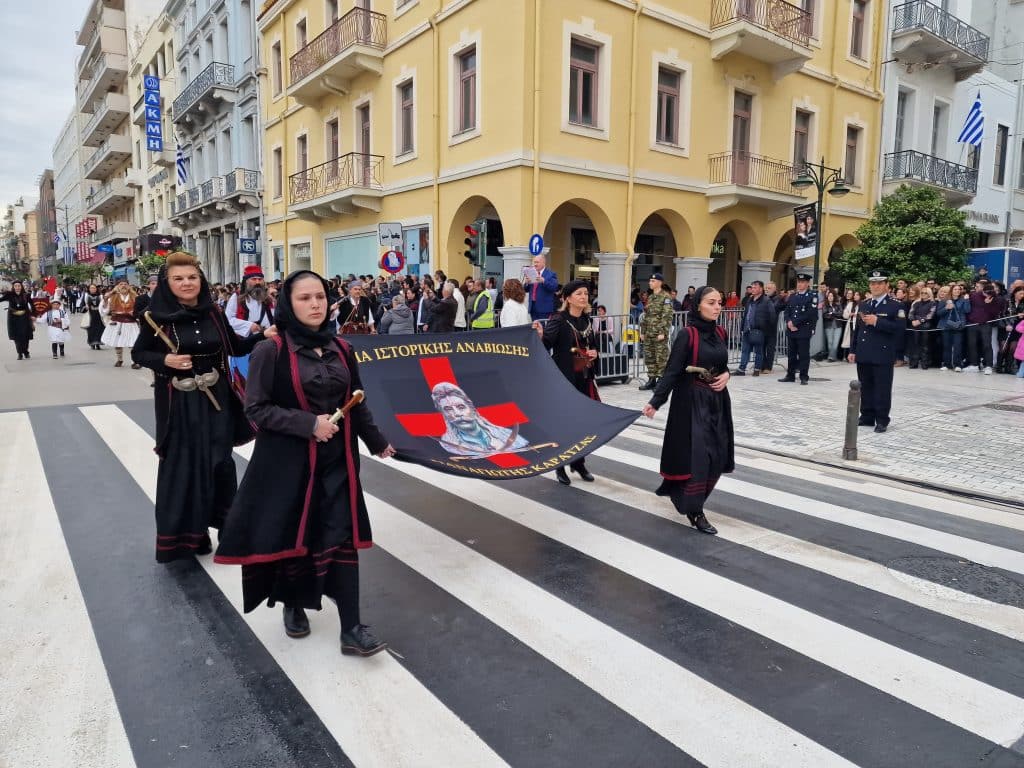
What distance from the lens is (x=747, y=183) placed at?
21.5 meters

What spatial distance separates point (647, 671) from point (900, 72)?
29.0 m

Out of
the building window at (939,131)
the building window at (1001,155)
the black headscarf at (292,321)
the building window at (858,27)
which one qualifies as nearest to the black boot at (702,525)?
the black headscarf at (292,321)

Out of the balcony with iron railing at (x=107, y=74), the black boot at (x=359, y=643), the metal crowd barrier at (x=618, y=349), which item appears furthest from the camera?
the balcony with iron railing at (x=107, y=74)

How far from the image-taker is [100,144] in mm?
64125

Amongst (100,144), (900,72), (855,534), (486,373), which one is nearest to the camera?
(855,534)

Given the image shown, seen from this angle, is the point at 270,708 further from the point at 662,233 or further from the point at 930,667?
the point at 662,233

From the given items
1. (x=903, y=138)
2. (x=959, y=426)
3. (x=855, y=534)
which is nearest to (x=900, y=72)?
(x=903, y=138)

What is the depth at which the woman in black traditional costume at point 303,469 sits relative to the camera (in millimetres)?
3559

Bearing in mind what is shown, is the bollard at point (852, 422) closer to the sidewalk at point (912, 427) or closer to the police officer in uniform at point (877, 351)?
the sidewalk at point (912, 427)

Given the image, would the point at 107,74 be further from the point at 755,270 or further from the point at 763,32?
the point at 755,270

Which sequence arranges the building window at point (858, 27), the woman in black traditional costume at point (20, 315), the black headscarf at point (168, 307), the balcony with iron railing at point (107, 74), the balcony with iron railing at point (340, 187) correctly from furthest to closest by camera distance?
the balcony with iron railing at point (107, 74), the building window at point (858, 27), the balcony with iron railing at point (340, 187), the woman in black traditional costume at point (20, 315), the black headscarf at point (168, 307)

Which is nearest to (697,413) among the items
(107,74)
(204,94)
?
(204,94)

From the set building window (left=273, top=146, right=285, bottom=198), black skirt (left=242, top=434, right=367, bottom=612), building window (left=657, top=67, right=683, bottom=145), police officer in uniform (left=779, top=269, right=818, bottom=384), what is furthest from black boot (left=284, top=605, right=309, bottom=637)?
building window (left=273, top=146, right=285, bottom=198)

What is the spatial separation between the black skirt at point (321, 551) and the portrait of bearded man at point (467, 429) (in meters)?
1.56
